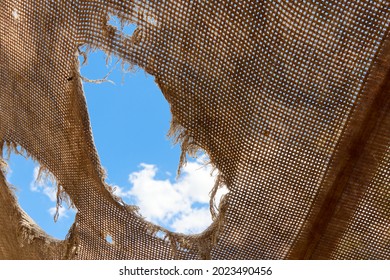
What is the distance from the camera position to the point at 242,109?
3.38ft

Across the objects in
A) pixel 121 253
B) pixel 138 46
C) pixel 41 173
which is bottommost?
pixel 121 253

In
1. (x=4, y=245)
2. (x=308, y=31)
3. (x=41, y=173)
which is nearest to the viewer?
(x=308, y=31)

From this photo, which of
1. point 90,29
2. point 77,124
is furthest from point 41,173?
point 90,29

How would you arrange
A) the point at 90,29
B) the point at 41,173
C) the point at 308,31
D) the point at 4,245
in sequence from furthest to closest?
1. the point at 4,245
2. the point at 41,173
3. the point at 90,29
4. the point at 308,31

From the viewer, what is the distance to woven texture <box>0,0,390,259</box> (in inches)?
37.5

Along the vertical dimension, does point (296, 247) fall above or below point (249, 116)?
below

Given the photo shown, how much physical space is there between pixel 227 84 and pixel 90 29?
1.07 ft

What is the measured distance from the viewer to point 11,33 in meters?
1.14

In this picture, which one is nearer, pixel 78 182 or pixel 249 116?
pixel 249 116

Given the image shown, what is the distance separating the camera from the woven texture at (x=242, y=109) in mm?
952

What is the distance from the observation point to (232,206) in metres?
1.14

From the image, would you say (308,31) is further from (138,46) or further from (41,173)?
(41,173)

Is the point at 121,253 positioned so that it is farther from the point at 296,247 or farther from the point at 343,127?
the point at 343,127

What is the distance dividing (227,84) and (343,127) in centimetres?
26
